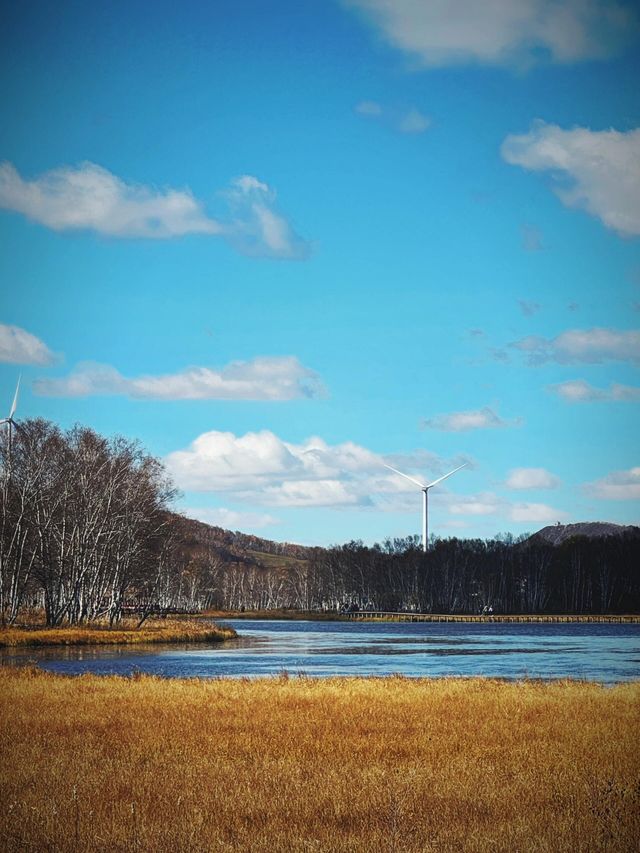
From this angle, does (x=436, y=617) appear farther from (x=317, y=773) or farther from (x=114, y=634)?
(x=317, y=773)

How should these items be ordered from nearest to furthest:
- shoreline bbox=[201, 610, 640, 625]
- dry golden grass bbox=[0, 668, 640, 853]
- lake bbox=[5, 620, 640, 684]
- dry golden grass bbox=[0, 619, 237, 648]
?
dry golden grass bbox=[0, 668, 640, 853], lake bbox=[5, 620, 640, 684], dry golden grass bbox=[0, 619, 237, 648], shoreline bbox=[201, 610, 640, 625]

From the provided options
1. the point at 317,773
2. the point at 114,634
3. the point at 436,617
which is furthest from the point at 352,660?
the point at 436,617

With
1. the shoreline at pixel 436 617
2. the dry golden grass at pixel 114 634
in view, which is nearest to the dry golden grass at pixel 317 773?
the dry golden grass at pixel 114 634

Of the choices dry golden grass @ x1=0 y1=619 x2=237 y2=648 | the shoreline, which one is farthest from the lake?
the shoreline

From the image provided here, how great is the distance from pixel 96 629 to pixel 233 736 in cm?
5215

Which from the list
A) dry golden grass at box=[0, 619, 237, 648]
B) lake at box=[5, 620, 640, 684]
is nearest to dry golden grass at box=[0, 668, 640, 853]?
lake at box=[5, 620, 640, 684]

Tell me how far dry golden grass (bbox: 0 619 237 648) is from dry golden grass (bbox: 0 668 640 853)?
31.8m

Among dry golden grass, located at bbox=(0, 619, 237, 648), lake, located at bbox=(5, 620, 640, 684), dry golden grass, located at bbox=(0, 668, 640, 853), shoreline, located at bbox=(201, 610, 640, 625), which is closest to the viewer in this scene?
dry golden grass, located at bbox=(0, 668, 640, 853)

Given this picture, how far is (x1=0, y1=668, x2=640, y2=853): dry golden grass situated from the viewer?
11.5m

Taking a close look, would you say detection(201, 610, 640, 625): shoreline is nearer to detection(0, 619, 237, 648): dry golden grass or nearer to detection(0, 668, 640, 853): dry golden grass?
detection(0, 619, 237, 648): dry golden grass

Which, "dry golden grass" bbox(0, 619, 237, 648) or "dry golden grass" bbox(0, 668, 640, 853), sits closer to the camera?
"dry golden grass" bbox(0, 668, 640, 853)

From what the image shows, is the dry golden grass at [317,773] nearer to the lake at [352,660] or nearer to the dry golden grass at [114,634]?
the lake at [352,660]

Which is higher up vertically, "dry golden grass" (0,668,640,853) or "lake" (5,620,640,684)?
"dry golden grass" (0,668,640,853)

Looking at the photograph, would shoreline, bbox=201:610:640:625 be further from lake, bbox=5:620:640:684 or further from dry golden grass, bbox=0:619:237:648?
lake, bbox=5:620:640:684
